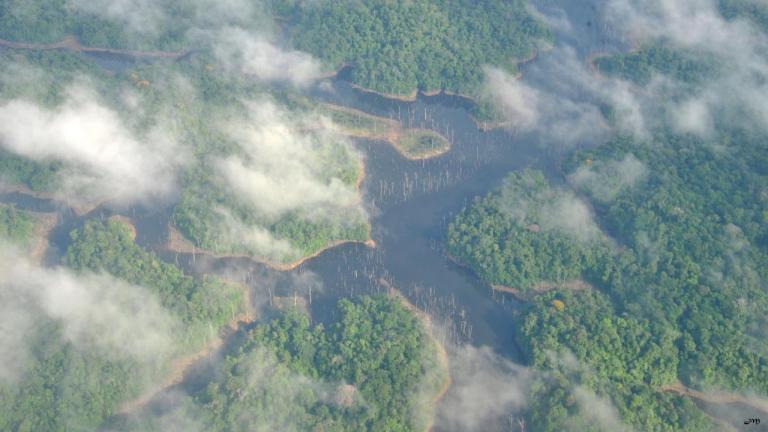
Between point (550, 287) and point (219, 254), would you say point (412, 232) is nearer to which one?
point (550, 287)

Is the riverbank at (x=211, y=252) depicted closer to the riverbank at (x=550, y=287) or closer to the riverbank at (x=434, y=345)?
the riverbank at (x=434, y=345)

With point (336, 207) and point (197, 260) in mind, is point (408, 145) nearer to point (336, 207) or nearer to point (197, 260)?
point (336, 207)

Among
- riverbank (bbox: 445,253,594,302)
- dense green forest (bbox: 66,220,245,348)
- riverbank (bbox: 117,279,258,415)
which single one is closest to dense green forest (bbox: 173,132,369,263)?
riverbank (bbox: 117,279,258,415)

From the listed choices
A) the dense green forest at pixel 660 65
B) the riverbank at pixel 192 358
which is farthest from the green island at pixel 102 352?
the dense green forest at pixel 660 65

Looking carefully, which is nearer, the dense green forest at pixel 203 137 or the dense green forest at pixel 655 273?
the dense green forest at pixel 655 273

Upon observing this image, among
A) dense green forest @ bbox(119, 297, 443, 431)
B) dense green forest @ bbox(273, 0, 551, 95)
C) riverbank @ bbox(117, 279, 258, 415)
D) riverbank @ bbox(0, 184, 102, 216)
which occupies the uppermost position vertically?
dense green forest @ bbox(273, 0, 551, 95)

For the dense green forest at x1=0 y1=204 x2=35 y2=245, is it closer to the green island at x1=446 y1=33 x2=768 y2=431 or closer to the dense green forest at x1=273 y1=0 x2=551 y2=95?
the dense green forest at x1=273 y1=0 x2=551 y2=95

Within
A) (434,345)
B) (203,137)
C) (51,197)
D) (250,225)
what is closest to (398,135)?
(203,137)
